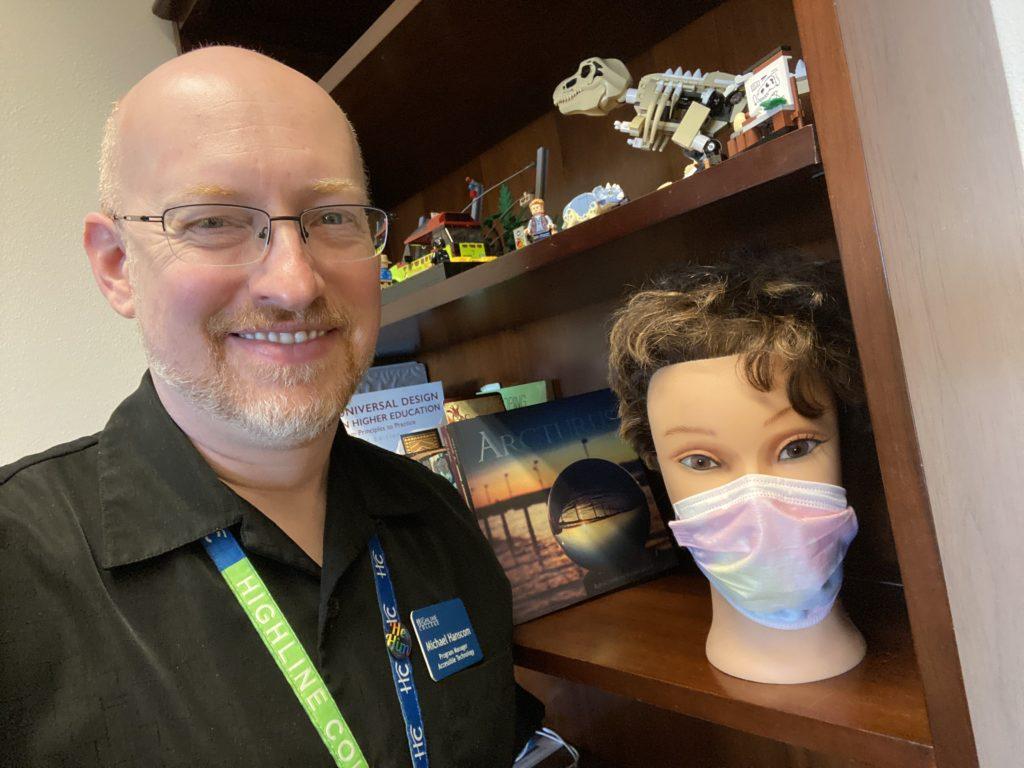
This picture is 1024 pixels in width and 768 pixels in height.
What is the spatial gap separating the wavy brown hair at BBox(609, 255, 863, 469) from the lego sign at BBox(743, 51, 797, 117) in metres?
0.15

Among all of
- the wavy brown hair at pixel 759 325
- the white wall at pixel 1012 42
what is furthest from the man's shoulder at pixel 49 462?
the white wall at pixel 1012 42

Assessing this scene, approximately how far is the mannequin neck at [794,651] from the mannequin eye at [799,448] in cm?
15

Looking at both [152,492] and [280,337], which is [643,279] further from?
[152,492]

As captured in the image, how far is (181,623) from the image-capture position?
646mm

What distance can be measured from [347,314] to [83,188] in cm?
117

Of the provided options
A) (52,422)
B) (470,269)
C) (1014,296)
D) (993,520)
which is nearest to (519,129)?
(470,269)

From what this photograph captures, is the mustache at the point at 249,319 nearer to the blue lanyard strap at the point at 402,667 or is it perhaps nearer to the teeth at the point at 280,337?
the teeth at the point at 280,337

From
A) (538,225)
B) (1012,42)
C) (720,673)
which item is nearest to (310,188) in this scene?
(538,225)

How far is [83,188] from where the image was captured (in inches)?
61.7

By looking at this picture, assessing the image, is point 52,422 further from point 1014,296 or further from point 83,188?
point 1014,296

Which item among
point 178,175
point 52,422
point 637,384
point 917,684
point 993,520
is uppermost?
point 178,175

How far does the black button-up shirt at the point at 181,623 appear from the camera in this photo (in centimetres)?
59

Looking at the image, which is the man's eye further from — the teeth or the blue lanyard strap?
the blue lanyard strap

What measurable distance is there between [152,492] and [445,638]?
35 cm
